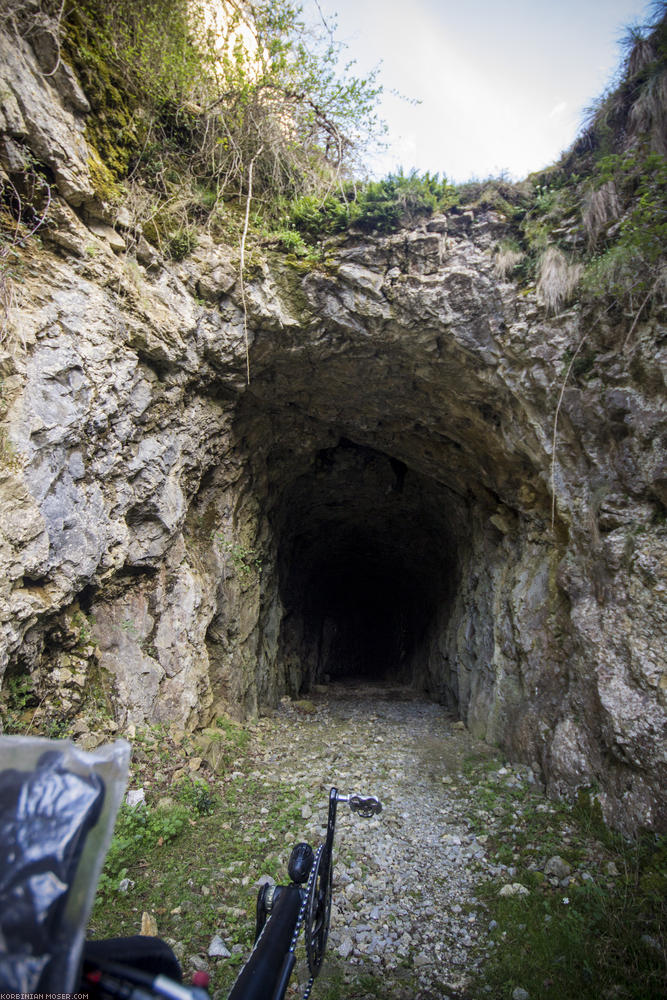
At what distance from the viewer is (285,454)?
9641 millimetres

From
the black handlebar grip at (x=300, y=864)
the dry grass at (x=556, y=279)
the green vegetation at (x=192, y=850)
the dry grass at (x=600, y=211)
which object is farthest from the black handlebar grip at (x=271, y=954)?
the dry grass at (x=600, y=211)

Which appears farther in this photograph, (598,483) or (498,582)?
(498,582)

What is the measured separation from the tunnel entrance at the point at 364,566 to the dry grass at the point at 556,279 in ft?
15.9

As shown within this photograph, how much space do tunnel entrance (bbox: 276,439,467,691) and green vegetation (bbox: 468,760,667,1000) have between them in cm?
635

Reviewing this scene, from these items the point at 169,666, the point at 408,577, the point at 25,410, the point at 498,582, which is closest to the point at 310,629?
the point at 408,577

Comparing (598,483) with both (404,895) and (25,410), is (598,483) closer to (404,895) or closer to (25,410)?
(404,895)

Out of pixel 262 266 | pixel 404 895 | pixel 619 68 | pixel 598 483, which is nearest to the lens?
pixel 404 895

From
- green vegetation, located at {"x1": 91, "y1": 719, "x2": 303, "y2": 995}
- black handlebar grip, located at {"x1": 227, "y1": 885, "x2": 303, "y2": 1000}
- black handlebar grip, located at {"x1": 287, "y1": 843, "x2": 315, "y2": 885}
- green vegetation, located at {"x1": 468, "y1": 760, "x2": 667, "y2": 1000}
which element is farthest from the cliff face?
black handlebar grip, located at {"x1": 227, "y1": 885, "x2": 303, "y2": 1000}

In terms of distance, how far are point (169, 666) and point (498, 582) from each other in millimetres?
5501

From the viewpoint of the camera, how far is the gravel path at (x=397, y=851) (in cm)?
321

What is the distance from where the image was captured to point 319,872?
2.97 meters

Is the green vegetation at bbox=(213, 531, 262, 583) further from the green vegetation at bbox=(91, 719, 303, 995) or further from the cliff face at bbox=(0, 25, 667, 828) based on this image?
the green vegetation at bbox=(91, 719, 303, 995)

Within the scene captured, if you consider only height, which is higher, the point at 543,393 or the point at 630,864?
the point at 543,393

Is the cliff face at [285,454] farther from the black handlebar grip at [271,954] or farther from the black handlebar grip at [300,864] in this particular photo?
the black handlebar grip at [271,954]
